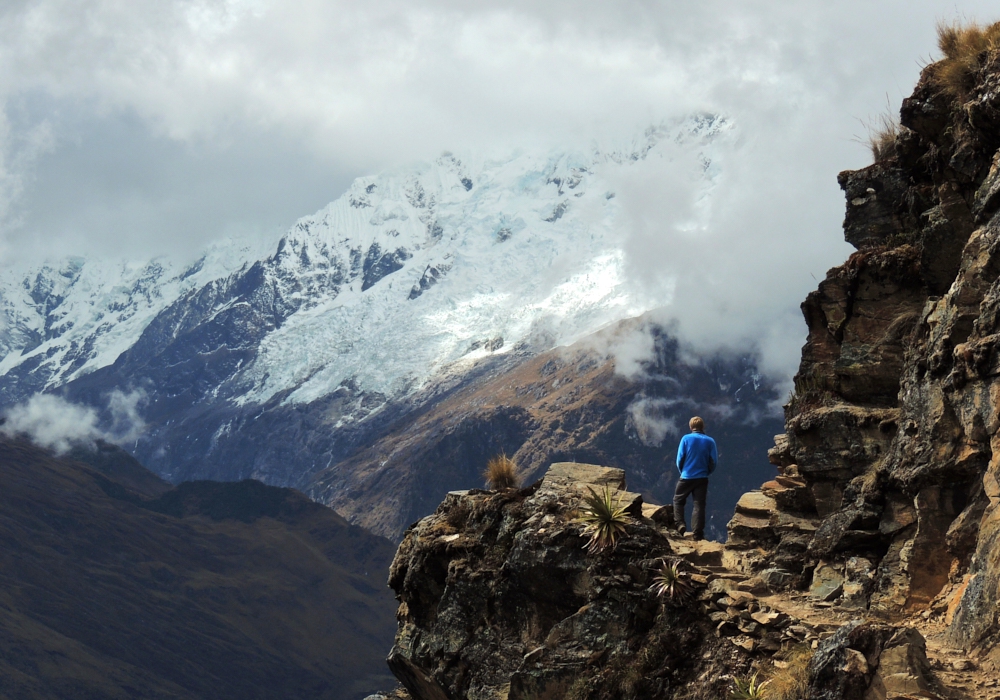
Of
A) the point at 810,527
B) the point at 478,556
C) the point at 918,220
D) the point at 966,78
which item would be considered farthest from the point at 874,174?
the point at 478,556

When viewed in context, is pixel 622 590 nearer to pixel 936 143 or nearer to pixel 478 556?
pixel 478 556

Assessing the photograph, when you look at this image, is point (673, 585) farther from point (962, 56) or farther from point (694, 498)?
point (962, 56)

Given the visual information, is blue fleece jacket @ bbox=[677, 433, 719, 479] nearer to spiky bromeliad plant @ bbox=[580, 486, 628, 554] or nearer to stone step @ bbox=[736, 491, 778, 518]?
stone step @ bbox=[736, 491, 778, 518]

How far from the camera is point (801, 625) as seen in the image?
618 inches

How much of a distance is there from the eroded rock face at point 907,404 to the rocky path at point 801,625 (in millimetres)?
347

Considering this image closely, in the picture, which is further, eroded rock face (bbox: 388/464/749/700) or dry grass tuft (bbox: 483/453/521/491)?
dry grass tuft (bbox: 483/453/521/491)

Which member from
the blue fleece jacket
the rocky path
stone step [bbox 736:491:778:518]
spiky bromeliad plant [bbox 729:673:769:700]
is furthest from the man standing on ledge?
spiky bromeliad plant [bbox 729:673:769:700]

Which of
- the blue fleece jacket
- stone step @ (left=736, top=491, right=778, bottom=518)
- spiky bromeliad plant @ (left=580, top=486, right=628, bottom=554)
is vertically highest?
the blue fleece jacket

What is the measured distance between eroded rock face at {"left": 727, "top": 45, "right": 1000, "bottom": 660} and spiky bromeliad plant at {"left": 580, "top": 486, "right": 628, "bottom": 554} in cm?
274

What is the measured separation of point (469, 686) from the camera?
1964 cm

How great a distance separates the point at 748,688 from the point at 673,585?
2.24 meters

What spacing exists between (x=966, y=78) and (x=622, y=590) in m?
11.7

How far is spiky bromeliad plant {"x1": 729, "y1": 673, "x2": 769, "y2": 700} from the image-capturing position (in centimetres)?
1509

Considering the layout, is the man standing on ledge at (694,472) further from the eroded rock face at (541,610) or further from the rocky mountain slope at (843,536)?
the eroded rock face at (541,610)
